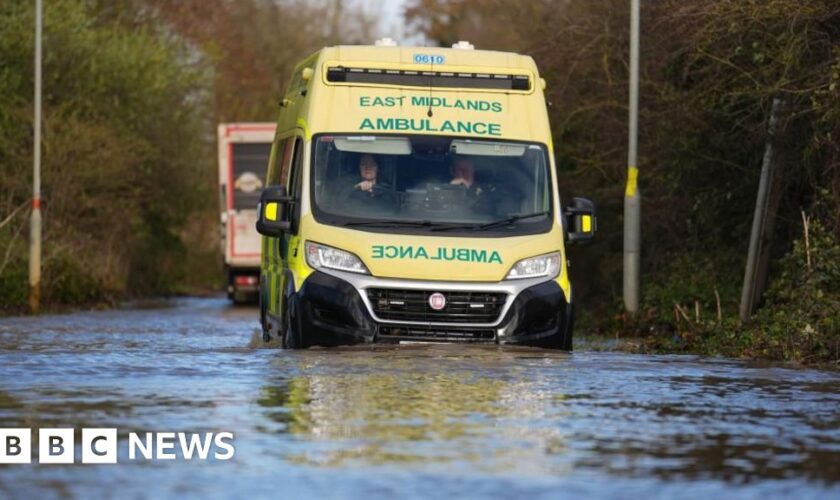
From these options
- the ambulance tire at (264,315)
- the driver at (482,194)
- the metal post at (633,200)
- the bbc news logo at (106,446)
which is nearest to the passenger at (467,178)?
the driver at (482,194)

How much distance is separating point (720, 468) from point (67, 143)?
98.0 ft

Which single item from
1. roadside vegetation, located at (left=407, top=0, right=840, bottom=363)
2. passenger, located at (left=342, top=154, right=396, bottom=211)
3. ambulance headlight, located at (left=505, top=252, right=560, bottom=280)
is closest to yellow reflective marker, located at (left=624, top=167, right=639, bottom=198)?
roadside vegetation, located at (left=407, top=0, right=840, bottom=363)

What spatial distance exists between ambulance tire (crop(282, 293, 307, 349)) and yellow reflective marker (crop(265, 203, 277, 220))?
2.22 feet

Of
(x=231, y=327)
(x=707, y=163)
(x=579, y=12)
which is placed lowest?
(x=231, y=327)

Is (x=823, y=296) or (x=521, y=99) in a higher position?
(x=521, y=99)

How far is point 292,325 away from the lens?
16.1 meters

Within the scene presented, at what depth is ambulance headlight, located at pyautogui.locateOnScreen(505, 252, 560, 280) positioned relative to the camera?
52.1 ft

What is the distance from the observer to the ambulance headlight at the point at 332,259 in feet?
51.6

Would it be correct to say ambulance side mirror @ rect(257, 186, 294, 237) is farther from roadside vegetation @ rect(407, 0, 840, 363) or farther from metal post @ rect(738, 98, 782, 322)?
metal post @ rect(738, 98, 782, 322)

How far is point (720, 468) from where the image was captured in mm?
9102

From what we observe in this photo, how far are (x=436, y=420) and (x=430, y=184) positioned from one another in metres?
5.98

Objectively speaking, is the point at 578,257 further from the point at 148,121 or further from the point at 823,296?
the point at 823,296

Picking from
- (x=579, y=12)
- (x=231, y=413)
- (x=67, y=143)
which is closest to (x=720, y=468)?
(x=231, y=413)

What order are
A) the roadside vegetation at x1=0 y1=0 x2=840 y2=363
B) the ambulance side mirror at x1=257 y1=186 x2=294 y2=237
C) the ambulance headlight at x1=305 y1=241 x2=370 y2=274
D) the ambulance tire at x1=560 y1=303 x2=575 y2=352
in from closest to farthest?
the ambulance headlight at x1=305 y1=241 x2=370 y2=274 < the ambulance tire at x1=560 y1=303 x2=575 y2=352 < the ambulance side mirror at x1=257 y1=186 x2=294 y2=237 < the roadside vegetation at x1=0 y1=0 x2=840 y2=363
